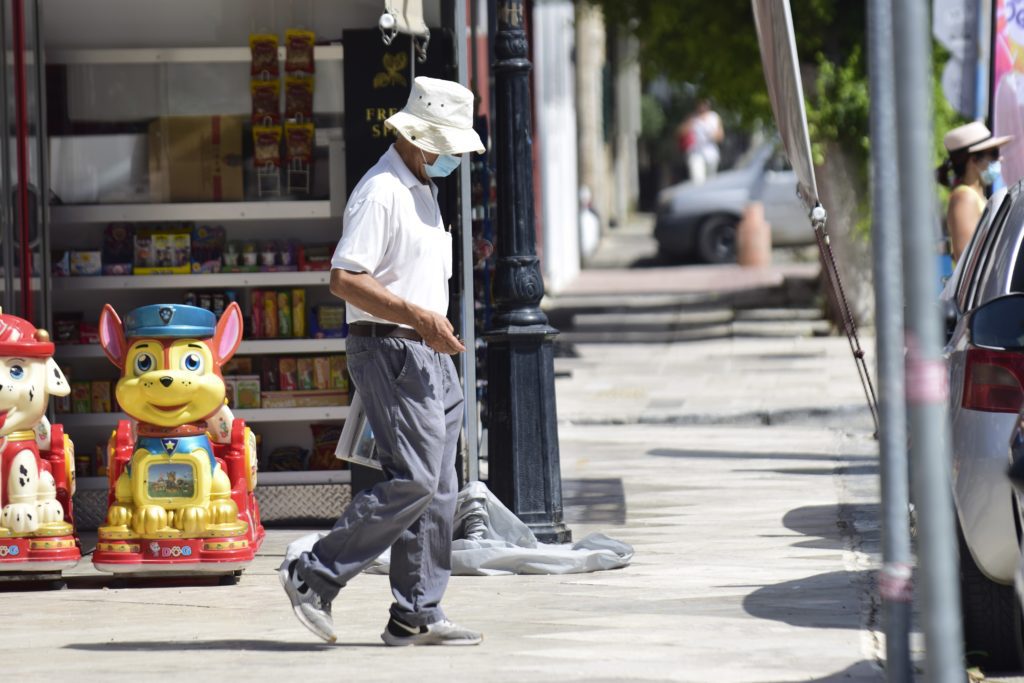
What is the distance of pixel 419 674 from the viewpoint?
604 centimetres

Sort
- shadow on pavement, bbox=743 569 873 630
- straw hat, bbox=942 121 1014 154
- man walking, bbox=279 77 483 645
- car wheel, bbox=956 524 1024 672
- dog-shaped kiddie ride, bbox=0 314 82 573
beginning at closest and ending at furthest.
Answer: car wheel, bbox=956 524 1024 672, man walking, bbox=279 77 483 645, shadow on pavement, bbox=743 569 873 630, dog-shaped kiddie ride, bbox=0 314 82 573, straw hat, bbox=942 121 1014 154

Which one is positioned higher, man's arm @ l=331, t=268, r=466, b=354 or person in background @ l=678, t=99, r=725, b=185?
person in background @ l=678, t=99, r=725, b=185

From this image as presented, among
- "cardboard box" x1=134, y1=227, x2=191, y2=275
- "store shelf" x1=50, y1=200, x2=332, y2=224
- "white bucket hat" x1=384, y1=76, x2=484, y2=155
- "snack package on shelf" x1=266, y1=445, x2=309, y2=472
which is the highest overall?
"white bucket hat" x1=384, y1=76, x2=484, y2=155

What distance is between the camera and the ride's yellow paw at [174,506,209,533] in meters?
7.70

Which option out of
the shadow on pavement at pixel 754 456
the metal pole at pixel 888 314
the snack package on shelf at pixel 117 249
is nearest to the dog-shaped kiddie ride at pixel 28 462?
the snack package on shelf at pixel 117 249

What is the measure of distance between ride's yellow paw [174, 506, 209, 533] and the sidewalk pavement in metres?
0.27

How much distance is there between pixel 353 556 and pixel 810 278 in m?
16.6

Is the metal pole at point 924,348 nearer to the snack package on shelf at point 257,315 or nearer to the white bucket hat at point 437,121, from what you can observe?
the white bucket hat at point 437,121

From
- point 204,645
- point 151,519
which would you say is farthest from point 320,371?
point 204,645

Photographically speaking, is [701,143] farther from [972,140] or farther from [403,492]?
[403,492]

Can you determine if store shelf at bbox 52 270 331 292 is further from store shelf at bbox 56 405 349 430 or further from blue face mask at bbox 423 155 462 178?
blue face mask at bbox 423 155 462 178

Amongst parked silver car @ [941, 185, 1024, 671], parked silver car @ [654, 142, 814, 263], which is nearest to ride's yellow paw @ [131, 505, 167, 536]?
parked silver car @ [941, 185, 1024, 671]

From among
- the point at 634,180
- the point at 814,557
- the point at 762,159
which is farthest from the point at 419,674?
the point at 634,180

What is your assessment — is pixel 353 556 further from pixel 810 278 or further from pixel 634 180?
pixel 634 180
